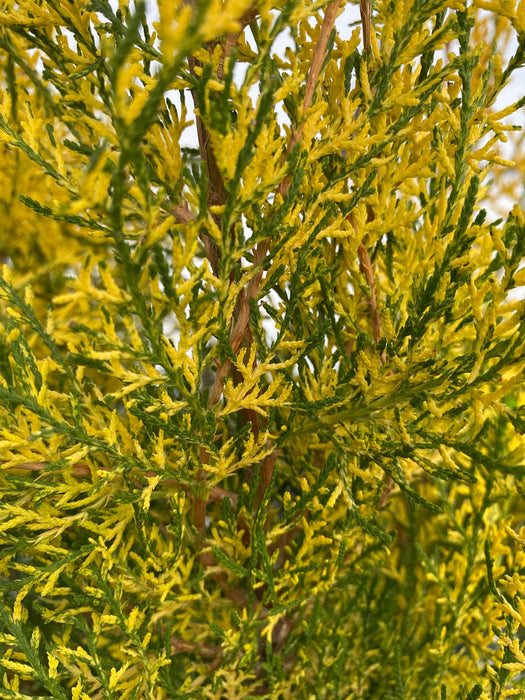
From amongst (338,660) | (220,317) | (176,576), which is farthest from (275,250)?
(338,660)

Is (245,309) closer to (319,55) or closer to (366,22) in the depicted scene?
(319,55)

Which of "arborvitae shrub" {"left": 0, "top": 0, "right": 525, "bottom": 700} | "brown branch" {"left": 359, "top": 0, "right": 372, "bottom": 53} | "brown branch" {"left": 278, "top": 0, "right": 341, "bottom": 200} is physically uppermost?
"brown branch" {"left": 359, "top": 0, "right": 372, "bottom": 53}

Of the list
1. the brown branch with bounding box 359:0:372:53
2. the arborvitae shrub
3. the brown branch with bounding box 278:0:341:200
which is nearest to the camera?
the arborvitae shrub

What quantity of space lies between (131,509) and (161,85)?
3.94ft

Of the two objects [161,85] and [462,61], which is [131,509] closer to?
[161,85]

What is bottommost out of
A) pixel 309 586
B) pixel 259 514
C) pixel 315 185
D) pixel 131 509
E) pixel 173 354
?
pixel 309 586

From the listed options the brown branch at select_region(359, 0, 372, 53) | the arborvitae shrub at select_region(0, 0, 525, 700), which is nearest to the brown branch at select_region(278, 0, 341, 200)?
the arborvitae shrub at select_region(0, 0, 525, 700)

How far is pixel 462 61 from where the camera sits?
1.25m

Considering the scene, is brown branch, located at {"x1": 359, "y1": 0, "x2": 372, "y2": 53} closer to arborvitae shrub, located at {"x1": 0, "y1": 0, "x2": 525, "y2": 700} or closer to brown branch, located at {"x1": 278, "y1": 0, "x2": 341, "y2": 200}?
arborvitae shrub, located at {"x1": 0, "y1": 0, "x2": 525, "y2": 700}

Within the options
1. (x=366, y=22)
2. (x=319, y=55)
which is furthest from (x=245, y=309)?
(x=366, y=22)

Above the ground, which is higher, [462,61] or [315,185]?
[462,61]

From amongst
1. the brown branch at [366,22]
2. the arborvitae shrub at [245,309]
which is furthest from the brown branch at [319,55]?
the brown branch at [366,22]

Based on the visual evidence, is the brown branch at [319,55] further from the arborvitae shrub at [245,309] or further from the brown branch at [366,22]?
the brown branch at [366,22]

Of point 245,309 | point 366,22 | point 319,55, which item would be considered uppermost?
point 366,22
